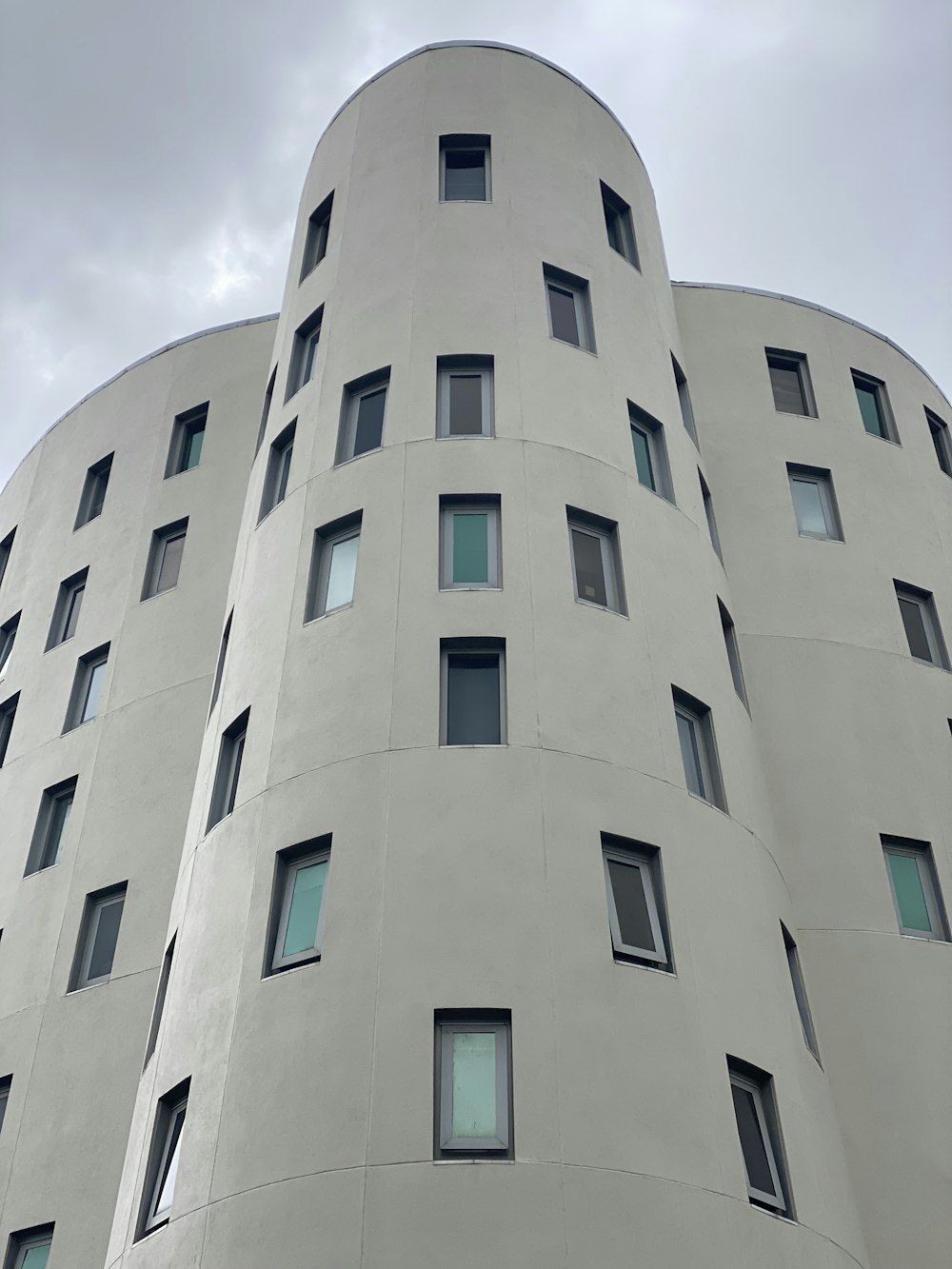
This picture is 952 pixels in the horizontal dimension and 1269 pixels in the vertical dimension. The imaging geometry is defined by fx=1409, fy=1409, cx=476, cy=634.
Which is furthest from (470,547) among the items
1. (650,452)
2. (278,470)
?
(278,470)

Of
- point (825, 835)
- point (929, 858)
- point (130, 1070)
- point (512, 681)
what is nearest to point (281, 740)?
point (512, 681)

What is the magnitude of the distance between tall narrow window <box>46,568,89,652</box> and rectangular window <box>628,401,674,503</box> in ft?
53.9

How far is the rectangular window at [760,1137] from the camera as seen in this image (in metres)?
18.6

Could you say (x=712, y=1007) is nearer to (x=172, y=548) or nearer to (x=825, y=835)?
(x=825, y=835)

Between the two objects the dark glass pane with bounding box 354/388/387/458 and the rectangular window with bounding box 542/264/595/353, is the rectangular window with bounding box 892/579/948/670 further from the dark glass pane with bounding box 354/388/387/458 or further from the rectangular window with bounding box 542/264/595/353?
the dark glass pane with bounding box 354/388/387/458

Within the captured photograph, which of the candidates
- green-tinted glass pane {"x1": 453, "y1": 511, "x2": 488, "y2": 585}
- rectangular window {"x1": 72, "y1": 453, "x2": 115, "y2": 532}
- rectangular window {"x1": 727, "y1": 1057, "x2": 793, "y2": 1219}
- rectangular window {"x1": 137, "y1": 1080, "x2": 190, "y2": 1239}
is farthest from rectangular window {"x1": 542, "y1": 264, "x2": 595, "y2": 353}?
rectangular window {"x1": 137, "y1": 1080, "x2": 190, "y2": 1239}

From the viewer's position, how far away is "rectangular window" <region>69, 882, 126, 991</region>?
29.5 meters

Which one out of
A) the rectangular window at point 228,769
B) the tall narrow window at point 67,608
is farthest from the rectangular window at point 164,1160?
the tall narrow window at point 67,608

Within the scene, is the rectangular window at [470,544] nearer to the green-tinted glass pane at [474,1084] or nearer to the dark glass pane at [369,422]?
the dark glass pane at [369,422]

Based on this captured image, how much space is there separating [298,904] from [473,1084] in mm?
4081

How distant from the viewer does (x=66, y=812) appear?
33.1 m

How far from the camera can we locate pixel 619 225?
3366 cm

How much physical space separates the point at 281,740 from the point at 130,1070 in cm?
900

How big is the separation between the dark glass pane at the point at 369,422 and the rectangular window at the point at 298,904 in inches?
341
